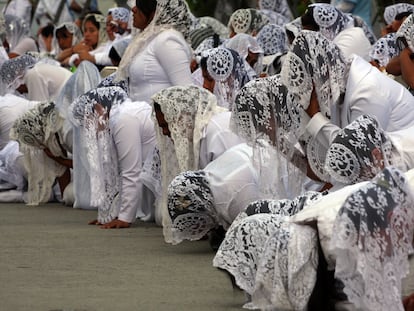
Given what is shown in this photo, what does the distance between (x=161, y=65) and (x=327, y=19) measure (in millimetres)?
1945

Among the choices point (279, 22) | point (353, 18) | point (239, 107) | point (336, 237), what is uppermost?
point (336, 237)

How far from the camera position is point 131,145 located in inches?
441

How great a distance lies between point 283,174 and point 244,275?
7.17 ft

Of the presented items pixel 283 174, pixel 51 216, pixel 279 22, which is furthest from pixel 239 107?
pixel 279 22

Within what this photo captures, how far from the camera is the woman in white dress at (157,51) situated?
11.1 meters

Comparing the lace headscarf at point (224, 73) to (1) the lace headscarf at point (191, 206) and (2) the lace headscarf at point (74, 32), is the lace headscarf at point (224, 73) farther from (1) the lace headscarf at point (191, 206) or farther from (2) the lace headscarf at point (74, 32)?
(2) the lace headscarf at point (74, 32)

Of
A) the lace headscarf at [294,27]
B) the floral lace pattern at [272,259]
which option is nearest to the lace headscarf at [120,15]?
the lace headscarf at [294,27]

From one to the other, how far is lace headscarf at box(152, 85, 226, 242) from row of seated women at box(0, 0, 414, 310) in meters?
0.01

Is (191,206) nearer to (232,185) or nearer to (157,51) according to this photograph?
(232,185)

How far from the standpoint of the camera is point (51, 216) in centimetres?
1228

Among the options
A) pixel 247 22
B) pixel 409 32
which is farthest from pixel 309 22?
pixel 247 22

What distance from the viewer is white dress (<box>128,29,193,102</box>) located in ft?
36.5

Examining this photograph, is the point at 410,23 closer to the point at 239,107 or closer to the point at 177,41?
the point at 239,107

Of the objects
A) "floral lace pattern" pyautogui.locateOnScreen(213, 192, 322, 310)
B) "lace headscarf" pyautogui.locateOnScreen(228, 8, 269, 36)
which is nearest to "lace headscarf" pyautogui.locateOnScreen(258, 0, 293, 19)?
"lace headscarf" pyautogui.locateOnScreen(228, 8, 269, 36)
